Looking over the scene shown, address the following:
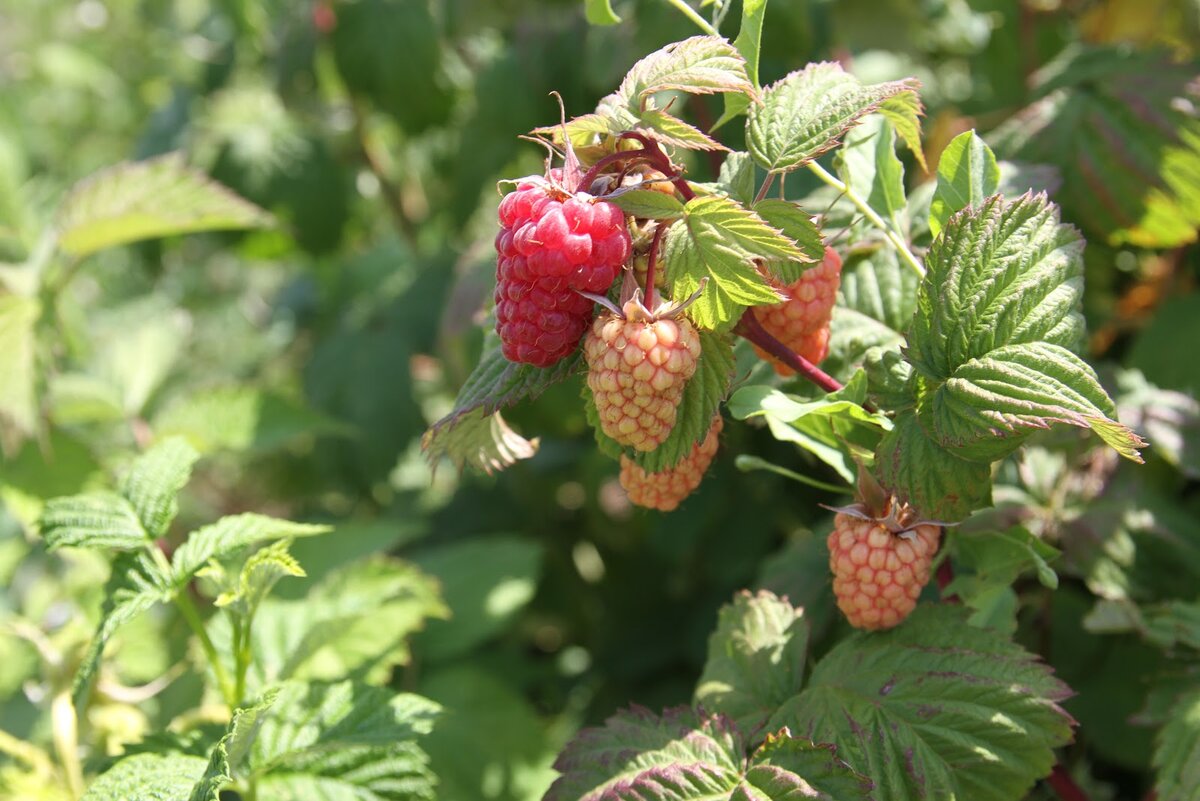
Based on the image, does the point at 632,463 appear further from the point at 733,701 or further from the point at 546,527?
the point at 546,527

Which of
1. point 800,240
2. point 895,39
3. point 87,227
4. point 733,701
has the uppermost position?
point 800,240

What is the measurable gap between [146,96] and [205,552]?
7.21 ft

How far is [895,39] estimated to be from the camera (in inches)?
62.9

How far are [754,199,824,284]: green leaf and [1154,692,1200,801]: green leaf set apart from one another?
0.48 m

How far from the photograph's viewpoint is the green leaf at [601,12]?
0.76 m

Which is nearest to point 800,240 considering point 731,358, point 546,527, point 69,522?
point 731,358

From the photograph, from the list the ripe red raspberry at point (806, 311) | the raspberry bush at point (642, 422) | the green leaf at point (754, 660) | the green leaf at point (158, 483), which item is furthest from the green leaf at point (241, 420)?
the ripe red raspberry at point (806, 311)

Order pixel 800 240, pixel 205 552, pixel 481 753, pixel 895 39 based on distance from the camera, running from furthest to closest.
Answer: pixel 895 39 < pixel 481 753 < pixel 205 552 < pixel 800 240

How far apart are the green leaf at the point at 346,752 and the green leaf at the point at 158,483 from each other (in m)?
0.17

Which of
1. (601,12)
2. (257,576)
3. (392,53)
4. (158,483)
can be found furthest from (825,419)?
(392,53)

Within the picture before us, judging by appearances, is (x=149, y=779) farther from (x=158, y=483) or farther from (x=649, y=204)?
(x=649, y=204)

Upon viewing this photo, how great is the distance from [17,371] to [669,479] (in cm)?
86

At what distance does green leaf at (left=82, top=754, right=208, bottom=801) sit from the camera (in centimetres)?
77

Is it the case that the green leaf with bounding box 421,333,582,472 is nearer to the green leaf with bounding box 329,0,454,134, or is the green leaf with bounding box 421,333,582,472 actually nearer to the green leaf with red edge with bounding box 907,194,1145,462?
the green leaf with red edge with bounding box 907,194,1145,462
